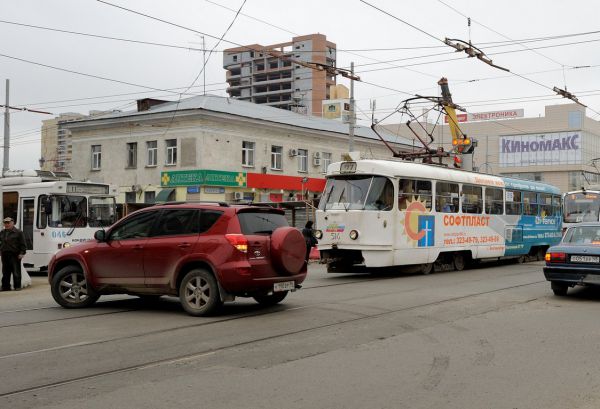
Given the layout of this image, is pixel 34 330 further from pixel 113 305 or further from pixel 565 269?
pixel 565 269

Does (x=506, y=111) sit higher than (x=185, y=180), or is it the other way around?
(x=506, y=111)

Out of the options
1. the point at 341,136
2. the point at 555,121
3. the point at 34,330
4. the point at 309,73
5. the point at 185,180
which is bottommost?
the point at 34,330

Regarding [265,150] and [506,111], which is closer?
[265,150]

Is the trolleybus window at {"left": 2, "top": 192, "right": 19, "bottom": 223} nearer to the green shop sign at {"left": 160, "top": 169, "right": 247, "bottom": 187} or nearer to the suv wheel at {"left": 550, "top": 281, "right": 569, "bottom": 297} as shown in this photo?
the suv wheel at {"left": 550, "top": 281, "right": 569, "bottom": 297}

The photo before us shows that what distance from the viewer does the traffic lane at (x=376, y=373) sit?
5621mm

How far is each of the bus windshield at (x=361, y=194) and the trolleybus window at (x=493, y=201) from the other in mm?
5909

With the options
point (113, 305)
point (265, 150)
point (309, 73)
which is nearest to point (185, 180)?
point (265, 150)

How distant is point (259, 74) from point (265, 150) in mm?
86268

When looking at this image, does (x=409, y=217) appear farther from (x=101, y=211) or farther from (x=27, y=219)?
(x=27, y=219)

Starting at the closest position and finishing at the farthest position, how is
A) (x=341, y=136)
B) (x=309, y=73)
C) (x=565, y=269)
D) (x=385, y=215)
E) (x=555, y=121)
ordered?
(x=565, y=269), (x=385, y=215), (x=341, y=136), (x=555, y=121), (x=309, y=73)

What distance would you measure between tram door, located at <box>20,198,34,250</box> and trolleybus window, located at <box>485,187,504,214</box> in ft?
46.3

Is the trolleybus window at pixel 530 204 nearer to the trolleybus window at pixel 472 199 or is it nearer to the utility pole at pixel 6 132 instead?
the trolleybus window at pixel 472 199

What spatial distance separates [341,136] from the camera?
4656cm

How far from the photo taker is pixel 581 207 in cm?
3234
